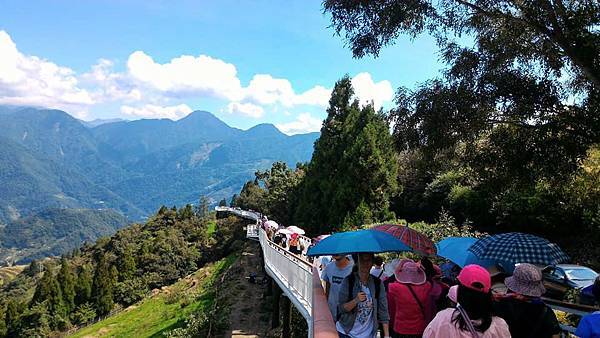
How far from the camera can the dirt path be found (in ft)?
56.7

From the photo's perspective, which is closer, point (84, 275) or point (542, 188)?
point (542, 188)

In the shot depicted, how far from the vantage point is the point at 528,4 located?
7805 mm

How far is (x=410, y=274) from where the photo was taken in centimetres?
503

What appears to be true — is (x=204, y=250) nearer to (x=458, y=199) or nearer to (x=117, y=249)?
(x=117, y=249)

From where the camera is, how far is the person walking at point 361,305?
4.66 metres

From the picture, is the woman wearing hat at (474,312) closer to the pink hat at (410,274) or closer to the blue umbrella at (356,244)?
the blue umbrella at (356,244)

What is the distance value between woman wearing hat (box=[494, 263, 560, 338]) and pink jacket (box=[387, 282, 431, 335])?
48.4 inches

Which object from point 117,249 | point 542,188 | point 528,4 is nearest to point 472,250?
point 528,4

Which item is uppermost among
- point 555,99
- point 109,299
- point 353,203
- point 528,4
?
point 528,4

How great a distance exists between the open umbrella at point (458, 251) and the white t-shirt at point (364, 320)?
1760 millimetres

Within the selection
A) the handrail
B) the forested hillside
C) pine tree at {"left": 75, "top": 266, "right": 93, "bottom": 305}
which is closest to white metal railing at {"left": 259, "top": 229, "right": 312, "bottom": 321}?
the handrail

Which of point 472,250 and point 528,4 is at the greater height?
point 528,4

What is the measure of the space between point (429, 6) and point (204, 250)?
59.2 m

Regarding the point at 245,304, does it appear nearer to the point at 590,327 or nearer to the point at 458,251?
the point at 458,251
